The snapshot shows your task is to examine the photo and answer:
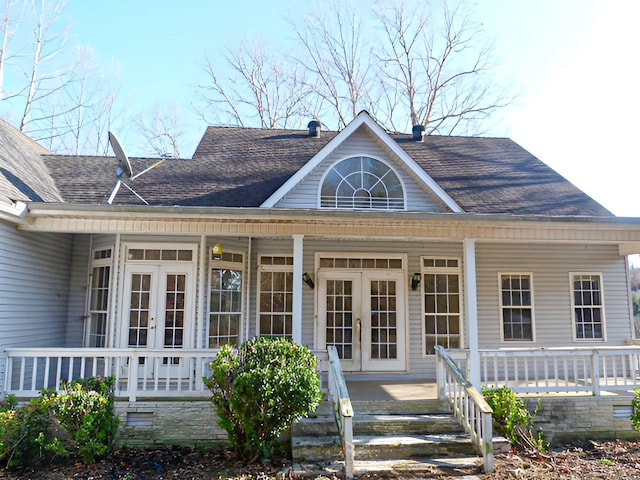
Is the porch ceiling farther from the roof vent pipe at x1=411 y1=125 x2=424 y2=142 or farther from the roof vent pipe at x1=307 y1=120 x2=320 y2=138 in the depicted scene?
the roof vent pipe at x1=307 y1=120 x2=320 y2=138

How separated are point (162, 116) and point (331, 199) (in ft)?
62.1

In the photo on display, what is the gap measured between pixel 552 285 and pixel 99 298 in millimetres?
9175

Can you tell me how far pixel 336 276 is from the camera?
9.55m

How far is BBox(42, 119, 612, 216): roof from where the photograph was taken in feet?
30.3

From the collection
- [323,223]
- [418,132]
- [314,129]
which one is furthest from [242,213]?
[418,132]

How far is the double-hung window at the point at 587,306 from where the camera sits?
9.79 metres

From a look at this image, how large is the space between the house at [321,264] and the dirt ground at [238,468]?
3.19ft

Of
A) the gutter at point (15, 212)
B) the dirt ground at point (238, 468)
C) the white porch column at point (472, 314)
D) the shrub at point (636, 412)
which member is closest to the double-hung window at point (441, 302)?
the white porch column at point (472, 314)

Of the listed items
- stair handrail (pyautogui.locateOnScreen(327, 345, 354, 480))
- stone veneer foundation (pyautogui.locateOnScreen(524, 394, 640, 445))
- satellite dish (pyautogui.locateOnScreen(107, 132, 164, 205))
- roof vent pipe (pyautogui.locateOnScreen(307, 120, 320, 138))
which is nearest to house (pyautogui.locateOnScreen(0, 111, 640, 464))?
satellite dish (pyautogui.locateOnScreen(107, 132, 164, 205))

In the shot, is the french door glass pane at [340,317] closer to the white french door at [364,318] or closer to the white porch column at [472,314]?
the white french door at [364,318]

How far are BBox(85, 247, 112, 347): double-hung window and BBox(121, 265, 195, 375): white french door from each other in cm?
64

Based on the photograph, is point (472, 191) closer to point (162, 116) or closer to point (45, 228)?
point (45, 228)

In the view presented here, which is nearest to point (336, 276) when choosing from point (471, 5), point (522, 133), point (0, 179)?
point (0, 179)

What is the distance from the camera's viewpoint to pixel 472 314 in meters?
7.31
